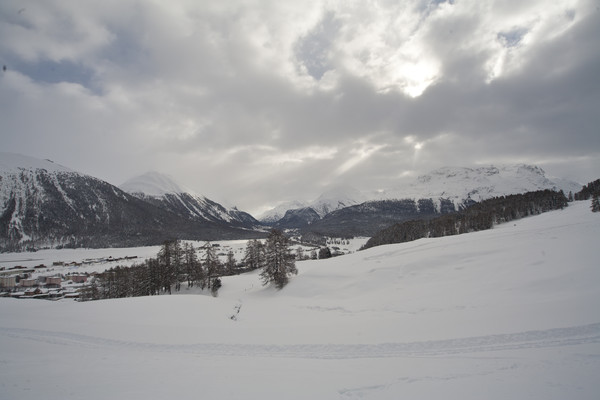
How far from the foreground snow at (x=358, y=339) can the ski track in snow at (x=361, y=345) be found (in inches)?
3.8

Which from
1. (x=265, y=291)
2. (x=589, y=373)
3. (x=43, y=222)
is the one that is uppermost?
(x=43, y=222)

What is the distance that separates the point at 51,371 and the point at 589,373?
842 inches

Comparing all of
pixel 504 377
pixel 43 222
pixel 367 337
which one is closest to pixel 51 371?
pixel 367 337

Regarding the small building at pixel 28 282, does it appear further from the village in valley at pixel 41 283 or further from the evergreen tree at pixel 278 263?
the evergreen tree at pixel 278 263

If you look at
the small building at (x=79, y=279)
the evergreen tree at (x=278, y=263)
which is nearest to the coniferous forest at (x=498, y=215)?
the evergreen tree at (x=278, y=263)

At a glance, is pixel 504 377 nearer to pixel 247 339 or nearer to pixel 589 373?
pixel 589 373

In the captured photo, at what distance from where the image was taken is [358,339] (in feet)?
49.3

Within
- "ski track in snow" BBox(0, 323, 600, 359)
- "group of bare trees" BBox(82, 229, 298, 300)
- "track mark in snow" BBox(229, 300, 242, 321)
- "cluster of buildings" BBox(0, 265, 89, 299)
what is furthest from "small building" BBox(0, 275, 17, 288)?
"track mark in snow" BBox(229, 300, 242, 321)

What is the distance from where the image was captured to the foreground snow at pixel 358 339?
8906 millimetres

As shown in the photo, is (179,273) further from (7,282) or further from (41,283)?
(7,282)

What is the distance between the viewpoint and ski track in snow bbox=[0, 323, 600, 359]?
38.3 feet

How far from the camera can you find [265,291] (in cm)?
3806

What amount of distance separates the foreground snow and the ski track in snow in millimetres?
97

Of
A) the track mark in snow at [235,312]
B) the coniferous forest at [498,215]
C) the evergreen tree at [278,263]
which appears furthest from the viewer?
the coniferous forest at [498,215]
